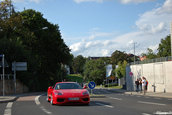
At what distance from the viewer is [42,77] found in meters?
49.3

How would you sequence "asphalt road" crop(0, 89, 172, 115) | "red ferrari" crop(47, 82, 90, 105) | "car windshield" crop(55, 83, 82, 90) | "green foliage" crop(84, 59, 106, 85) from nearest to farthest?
"asphalt road" crop(0, 89, 172, 115) < "red ferrari" crop(47, 82, 90, 105) < "car windshield" crop(55, 83, 82, 90) < "green foliage" crop(84, 59, 106, 85)

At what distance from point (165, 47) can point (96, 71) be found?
34.7 m

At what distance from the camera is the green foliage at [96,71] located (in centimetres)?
11650

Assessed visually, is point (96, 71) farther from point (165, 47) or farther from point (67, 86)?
point (67, 86)

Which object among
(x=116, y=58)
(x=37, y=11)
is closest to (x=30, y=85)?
(x=37, y=11)

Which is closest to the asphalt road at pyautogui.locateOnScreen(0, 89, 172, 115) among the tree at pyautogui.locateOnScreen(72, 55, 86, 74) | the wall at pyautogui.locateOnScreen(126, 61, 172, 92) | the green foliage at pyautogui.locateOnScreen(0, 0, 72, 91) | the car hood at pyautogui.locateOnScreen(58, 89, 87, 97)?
the car hood at pyautogui.locateOnScreen(58, 89, 87, 97)

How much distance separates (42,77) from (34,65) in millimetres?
10015

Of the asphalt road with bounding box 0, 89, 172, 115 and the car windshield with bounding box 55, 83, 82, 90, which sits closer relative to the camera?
the asphalt road with bounding box 0, 89, 172, 115

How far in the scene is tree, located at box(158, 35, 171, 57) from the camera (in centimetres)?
8875

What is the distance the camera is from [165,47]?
89750 millimetres

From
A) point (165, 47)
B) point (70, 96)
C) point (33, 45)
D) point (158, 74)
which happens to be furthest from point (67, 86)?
point (165, 47)

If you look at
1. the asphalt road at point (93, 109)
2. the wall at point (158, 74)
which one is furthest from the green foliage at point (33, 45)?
the asphalt road at point (93, 109)

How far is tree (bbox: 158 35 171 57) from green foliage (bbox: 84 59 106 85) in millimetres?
30687

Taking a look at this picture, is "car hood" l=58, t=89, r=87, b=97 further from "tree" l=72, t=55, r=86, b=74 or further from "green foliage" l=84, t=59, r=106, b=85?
"tree" l=72, t=55, r=86, b=74
